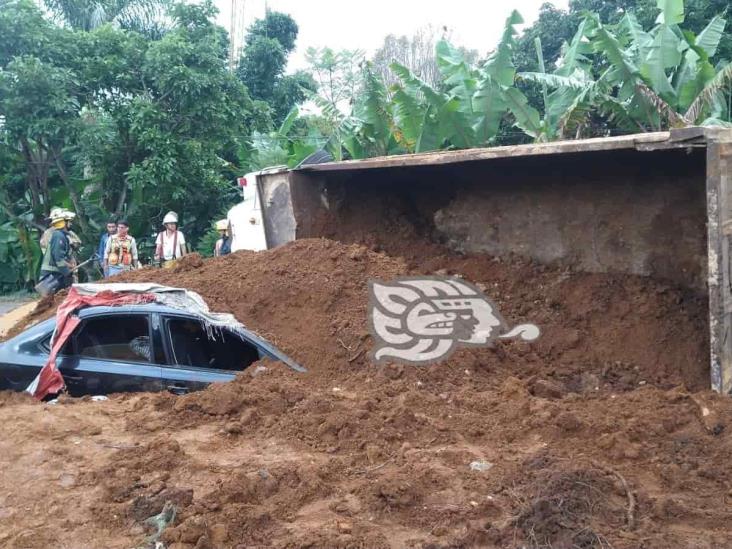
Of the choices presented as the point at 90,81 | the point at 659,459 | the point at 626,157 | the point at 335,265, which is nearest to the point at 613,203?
the point at 626,157

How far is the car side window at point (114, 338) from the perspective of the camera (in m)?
5.95

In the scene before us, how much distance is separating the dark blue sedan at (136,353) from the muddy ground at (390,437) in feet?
0.57

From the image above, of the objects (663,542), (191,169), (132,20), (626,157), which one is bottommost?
(663,542)

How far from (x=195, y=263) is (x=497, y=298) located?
3366mm

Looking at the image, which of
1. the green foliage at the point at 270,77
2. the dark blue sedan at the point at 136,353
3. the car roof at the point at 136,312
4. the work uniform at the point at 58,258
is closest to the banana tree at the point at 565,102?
the car roof at the point at 136,312

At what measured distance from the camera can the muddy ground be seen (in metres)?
3.85

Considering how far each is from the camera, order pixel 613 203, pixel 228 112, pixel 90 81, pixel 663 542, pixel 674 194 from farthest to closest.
A: pixel 228 112 → pixel 90 81 → pixel 613 203 → pixel 674 194 → pixel 663 542

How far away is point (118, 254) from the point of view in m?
11.0

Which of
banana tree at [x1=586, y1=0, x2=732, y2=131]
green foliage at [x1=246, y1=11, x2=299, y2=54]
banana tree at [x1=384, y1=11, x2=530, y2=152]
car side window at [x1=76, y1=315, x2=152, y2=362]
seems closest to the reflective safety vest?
banana tree at [x1=384, y1=11, x2=530, y2=152]

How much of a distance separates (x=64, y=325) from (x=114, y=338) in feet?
1.44

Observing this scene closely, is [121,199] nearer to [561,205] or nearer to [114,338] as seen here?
[114,338]

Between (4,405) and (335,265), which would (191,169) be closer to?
(335,265)

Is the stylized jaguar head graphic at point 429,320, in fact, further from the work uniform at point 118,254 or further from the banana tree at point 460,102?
the work uniform at point 118,254

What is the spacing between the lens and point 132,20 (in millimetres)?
17125
